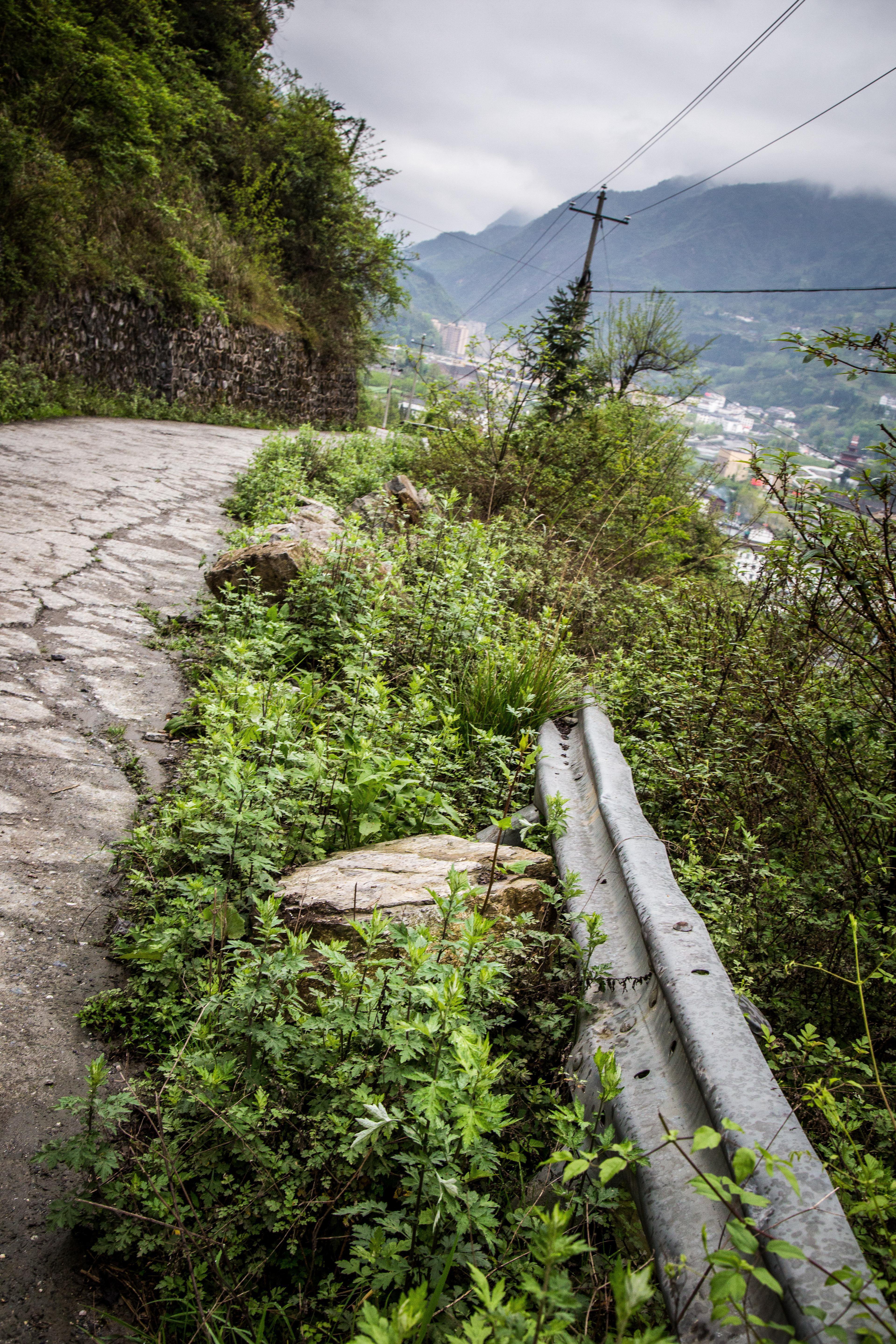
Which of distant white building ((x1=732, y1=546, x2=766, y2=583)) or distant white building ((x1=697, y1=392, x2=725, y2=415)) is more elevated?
distant white building ((x1=697, y1=392, x2=725, y2=415))

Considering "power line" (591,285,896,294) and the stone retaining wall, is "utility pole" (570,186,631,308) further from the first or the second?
the stone retaining wall

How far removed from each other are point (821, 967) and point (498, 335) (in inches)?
→ 307

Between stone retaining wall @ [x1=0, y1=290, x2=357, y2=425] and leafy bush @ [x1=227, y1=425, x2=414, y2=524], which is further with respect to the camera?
stone retaining wall @ [x1=0, y1=290, x2=357, y2=425]

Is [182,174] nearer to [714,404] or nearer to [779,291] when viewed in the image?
[779,291]

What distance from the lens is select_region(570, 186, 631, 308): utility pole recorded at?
708 inches

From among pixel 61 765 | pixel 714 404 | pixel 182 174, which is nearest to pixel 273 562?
pixel 61 765

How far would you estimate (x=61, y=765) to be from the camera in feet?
9.17

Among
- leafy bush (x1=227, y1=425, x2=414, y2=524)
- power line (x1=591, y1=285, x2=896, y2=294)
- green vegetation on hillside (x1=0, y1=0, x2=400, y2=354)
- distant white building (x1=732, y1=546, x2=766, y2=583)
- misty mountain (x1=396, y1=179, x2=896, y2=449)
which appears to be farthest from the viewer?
misty mountain (x1=396, y1=179, x2=896, y2=449)

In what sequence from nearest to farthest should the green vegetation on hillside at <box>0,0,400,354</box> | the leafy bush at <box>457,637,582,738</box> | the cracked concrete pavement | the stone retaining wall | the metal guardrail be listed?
the metal guardrail, the cracked concrete pavement, the leafy bush at <box>457,637,582,738</box>, the green vegetation on hillside at <box>0,0,400,354</box>, the stone retaining wall

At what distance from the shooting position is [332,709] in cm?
335

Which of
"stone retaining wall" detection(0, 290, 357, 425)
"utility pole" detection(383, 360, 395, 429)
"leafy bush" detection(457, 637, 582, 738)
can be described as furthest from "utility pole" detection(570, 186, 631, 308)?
"utility pole" detection(383, 360, 395, 429)

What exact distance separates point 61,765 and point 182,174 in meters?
17.3

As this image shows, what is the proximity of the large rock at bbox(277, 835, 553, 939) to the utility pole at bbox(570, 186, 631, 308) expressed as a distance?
17766 mm

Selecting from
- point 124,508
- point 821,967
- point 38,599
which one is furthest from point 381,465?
point 821,967
